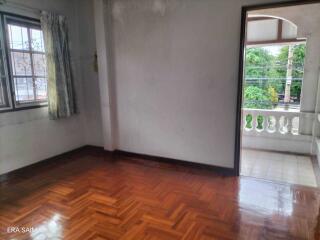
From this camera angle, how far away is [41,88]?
3.38 metres

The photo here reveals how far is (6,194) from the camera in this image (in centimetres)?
260

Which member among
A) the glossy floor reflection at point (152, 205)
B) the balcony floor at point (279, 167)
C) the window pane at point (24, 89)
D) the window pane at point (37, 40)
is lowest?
the balcony floor at point (279, 167)

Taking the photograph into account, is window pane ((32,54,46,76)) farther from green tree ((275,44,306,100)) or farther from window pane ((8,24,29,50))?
green tree ((275,44,306,100))

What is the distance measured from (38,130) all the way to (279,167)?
11.9 ft

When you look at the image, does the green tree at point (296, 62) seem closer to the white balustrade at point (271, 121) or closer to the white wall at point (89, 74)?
the white balustrade at point (271, 121)

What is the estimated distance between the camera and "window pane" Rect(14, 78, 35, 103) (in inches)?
120

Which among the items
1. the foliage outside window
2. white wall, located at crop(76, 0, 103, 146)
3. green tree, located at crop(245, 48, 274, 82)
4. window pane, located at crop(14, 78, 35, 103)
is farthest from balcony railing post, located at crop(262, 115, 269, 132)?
window pane, located at crop(14, 78, 35, 103)

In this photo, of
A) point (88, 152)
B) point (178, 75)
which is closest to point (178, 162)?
point (178, 75)

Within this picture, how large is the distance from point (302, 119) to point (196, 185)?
8.20 feet

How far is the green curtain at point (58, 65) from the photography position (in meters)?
3.34

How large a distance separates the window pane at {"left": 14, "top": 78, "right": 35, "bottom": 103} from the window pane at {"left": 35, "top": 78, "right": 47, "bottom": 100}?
89mm

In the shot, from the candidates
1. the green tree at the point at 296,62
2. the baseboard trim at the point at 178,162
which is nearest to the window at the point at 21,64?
the baseboard trim at the point at 178,162

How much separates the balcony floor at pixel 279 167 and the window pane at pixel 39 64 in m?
3.22

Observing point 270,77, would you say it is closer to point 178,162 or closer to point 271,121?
point 271,121
